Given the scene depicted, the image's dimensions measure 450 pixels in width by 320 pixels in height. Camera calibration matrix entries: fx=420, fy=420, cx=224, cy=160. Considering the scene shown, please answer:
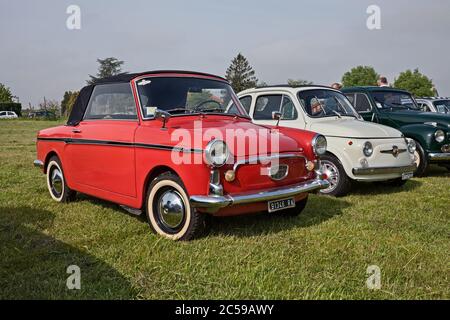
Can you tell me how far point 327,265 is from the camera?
351 centimetres

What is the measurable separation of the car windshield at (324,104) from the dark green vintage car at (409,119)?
1.36 metres

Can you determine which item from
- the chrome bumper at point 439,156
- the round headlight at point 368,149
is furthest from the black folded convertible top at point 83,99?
the chrome bumper at point 439,156

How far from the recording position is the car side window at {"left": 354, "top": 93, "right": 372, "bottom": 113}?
8.53 m

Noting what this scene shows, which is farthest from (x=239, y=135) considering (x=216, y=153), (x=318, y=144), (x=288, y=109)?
(x=288, y=109)

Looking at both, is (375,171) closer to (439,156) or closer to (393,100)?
(439,156)

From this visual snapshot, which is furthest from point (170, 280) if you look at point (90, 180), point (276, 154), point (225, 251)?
point (90, 180)

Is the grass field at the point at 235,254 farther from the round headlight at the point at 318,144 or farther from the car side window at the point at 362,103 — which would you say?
the car side window at the point at 362,103

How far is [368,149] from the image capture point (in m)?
6.23

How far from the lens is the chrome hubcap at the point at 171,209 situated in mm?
4137

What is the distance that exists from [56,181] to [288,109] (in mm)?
3806
